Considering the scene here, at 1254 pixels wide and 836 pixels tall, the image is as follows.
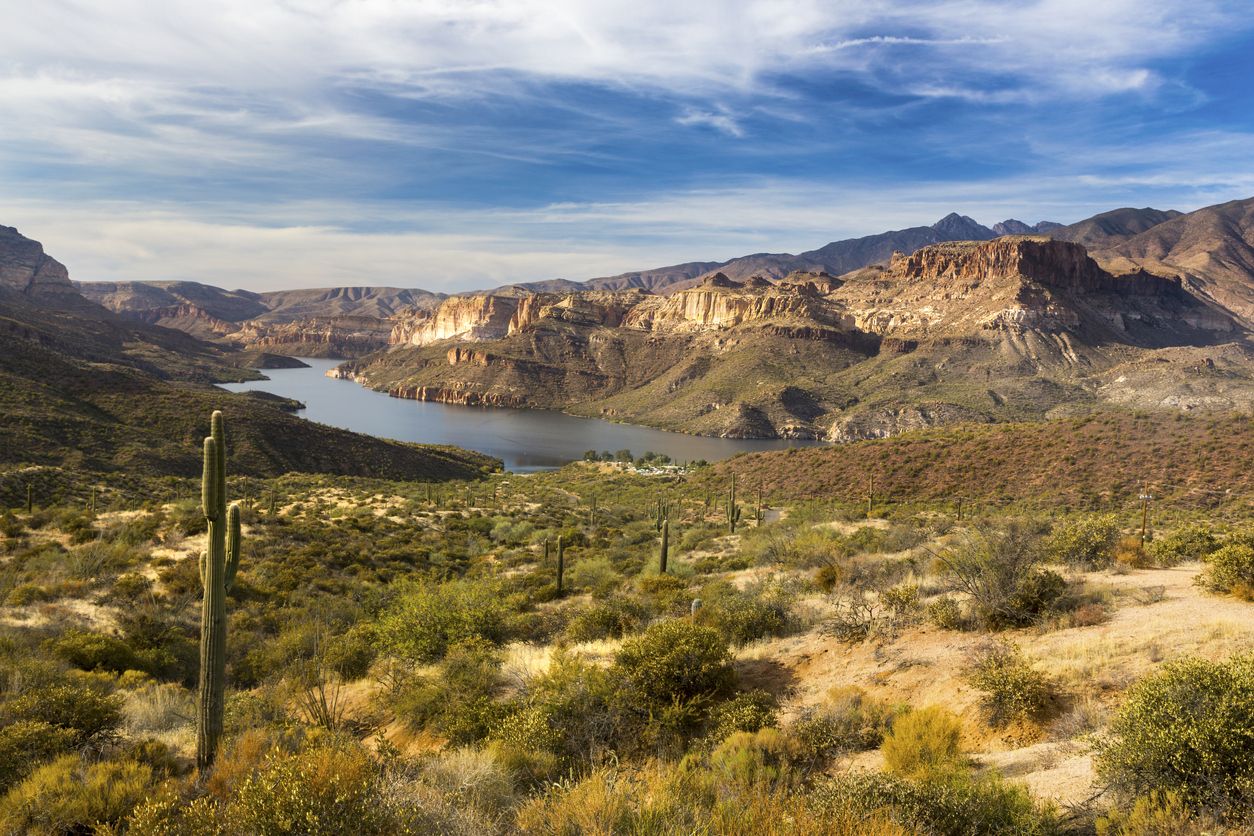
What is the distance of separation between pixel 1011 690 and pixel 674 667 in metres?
3.62

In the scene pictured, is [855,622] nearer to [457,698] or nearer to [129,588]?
[457,698]

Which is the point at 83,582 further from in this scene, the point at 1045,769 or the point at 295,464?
the point at 295,464

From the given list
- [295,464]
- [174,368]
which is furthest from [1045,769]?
[174,368]

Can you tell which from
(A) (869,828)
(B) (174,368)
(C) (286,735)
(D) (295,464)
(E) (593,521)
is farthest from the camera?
(B) (174,368)

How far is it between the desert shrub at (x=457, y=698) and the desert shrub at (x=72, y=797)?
2.89 metres

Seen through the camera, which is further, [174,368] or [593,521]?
[174,368]

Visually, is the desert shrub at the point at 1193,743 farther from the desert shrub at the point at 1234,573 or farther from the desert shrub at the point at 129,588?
the desert shrub at the point at 129,588

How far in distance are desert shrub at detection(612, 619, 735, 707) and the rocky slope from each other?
93.9m

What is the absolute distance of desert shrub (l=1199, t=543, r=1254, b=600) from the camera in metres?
8.88

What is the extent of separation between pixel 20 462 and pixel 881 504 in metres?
45.5

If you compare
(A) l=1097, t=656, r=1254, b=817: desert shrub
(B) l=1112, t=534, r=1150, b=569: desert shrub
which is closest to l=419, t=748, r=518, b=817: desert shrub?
(A) l=1097, t=656, r=1254, b=817: desert shrub

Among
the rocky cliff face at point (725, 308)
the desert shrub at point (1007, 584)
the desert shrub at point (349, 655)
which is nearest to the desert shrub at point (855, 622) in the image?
the desert shrub at point (1007, 584)

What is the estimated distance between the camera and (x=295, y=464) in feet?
159

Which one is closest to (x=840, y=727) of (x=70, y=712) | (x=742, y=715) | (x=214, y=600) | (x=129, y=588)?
(x=742, y=715)
